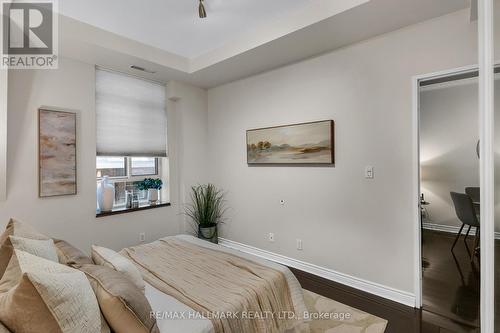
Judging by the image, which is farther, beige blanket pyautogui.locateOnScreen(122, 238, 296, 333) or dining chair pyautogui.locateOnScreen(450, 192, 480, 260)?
dining chair pyautogui.locateOnScreen(450, 192, 480, 260)

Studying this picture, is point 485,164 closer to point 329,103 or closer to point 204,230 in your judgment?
point 329,103

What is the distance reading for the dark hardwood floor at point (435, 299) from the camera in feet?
6.91

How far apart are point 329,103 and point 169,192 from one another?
2.62 meters

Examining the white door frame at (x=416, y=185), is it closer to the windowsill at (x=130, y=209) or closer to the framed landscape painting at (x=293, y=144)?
the framed landscape painting at (x=293, y=144)

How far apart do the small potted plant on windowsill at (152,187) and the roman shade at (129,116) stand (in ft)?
1.26

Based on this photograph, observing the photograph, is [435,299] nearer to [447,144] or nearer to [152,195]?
[447,144]

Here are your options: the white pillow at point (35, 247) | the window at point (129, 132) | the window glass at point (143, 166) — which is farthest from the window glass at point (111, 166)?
the white pillow at point (35, 247)

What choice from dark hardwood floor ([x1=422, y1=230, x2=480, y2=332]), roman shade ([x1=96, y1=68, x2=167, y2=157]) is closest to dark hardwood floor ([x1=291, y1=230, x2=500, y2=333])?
dark hardwood floor ([x1=422, y1=230, x2=480, y2=332])

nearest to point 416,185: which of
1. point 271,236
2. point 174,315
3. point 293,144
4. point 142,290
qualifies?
point 293,144

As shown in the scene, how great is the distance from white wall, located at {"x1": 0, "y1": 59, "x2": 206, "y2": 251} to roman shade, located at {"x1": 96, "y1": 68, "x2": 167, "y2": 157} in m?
0.12

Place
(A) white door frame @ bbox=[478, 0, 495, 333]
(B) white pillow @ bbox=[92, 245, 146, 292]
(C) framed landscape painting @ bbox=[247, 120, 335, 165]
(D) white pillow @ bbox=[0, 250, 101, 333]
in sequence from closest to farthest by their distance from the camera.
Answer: (D) white pillow @ bbox=[0, 250, 101, 333], (A) white door frame @ bbox=[478, 0, 495, 333], (B) white pillow @ bbox=[92, 245, 146, 292], (C) framed landscape painting @ bbox=[247, 120, 335, 165]

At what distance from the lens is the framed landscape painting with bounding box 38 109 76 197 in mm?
2723

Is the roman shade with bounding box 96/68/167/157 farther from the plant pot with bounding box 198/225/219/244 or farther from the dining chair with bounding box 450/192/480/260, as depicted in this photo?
the dining chair with bounding box 450/192/480/260

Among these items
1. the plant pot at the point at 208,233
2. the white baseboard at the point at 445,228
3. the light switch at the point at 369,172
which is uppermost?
the light switch at the point at 369,172
